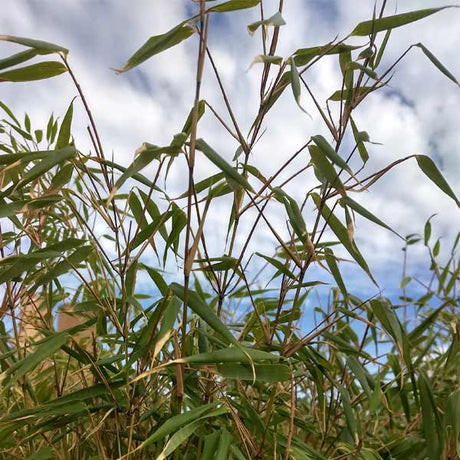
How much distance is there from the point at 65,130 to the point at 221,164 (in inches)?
17.9

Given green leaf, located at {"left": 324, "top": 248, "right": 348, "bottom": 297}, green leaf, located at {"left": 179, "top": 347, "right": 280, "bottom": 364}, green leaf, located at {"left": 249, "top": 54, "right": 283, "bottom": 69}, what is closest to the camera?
green leaf, located at {"left": 249, "top": 54, "right": 283, "bottom": 69}

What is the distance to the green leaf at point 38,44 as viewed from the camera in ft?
2.72

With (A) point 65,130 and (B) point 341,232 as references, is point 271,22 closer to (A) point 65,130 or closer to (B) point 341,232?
(B) point 341,232

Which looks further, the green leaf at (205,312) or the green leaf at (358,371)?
the green leaf at (358,371)

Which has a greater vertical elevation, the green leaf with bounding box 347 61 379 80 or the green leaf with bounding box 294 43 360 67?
the green leaf with bounding box 294 43 360 67

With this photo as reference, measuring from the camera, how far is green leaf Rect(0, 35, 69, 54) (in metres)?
0.83

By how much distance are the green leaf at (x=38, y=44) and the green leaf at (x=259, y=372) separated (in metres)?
0.51

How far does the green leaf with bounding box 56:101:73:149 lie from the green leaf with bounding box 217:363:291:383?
522 mm

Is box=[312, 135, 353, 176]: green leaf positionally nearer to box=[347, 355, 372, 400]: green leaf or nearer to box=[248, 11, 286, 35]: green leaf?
box=[248, 11, 286, 35]: green leaf

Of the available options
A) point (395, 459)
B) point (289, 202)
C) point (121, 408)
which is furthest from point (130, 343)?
point (395, 459)

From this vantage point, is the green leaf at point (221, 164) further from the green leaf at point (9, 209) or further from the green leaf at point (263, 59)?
the green leaf at point (9, 209)

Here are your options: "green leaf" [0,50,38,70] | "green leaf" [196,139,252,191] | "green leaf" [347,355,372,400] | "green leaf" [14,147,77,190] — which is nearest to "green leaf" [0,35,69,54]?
"green leaf" [0,50,38,70]

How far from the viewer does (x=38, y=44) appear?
0.85 meters

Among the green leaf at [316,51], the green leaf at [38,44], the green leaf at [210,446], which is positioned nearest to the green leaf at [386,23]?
the green leaf at [316,51]
